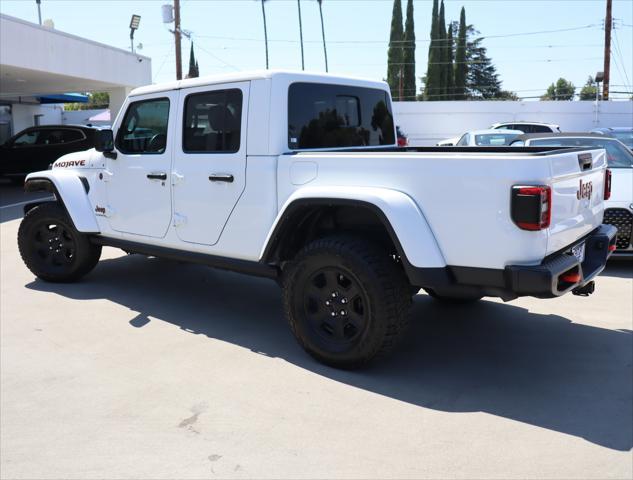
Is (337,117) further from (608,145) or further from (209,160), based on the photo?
(608,145)

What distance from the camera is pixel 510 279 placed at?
3.52m

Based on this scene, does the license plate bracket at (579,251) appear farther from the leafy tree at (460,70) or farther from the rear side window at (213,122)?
the leafy tree at (460,70)

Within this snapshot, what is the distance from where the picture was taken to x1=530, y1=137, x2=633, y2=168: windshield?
8.02 m

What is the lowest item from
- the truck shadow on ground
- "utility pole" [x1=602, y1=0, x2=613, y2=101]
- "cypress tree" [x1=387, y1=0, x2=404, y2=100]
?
the truck shadow on ground

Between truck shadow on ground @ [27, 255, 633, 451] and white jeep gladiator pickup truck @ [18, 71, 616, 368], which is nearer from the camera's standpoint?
white jeep gladiator pickup truck @ [18, 71, 616, 368]

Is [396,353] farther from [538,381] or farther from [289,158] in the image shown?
[289,158]

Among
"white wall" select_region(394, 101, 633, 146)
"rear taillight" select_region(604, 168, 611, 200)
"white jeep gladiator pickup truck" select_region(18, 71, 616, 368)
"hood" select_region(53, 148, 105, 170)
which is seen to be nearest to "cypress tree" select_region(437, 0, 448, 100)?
"white wall" select_region(394, 101, 633, 146)

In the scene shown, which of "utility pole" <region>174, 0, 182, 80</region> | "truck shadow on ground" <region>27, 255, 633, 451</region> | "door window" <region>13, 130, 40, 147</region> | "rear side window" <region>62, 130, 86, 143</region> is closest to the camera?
"truck shadow on ground" <region>27, 255, 633, 451</region>

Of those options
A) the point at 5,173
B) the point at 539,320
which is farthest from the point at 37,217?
the point at 5,173

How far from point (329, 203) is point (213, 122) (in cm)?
144

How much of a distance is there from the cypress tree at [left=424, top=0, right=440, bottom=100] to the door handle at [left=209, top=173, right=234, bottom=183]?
2262 inches

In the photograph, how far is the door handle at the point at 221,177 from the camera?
4734 mm

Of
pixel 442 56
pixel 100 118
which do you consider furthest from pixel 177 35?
pixel 442 56

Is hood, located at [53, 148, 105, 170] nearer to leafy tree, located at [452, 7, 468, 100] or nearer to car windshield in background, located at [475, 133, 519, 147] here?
car windshield in background, located at [475, 133, 519, 147]
